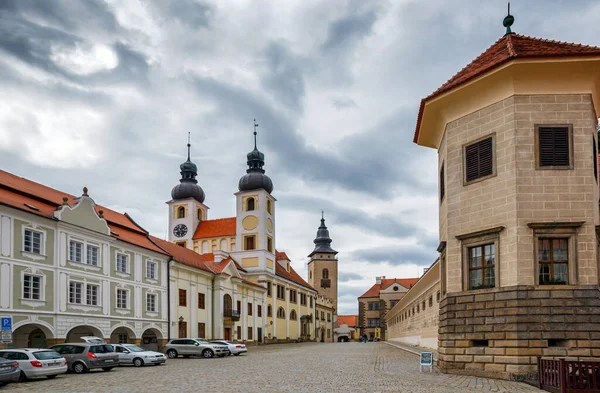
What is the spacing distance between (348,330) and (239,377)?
335 feet

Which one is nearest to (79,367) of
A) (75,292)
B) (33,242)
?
(33,242)

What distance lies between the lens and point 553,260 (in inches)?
724

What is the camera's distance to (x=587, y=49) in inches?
738

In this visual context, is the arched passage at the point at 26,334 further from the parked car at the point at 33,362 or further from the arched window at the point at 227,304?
the arched window at the point at 227,304

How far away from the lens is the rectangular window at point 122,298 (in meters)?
38.2

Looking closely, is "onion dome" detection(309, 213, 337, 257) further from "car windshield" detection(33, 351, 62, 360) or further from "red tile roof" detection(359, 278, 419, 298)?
"car windshield" detection(33, 351, 62, 360)

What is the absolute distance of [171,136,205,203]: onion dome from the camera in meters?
85.2

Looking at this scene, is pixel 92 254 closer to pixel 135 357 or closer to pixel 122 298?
pixel 122 298

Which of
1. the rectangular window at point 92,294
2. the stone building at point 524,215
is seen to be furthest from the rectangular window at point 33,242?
the stone building at point 524,215

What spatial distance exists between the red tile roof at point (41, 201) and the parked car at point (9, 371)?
1080 centimetres

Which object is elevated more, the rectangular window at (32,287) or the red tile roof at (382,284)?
the rectangular window at (32,287)

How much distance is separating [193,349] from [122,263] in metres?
7.41

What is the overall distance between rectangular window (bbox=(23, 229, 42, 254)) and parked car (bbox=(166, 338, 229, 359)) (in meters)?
11.5

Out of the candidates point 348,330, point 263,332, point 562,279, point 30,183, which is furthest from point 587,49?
point 348,330
